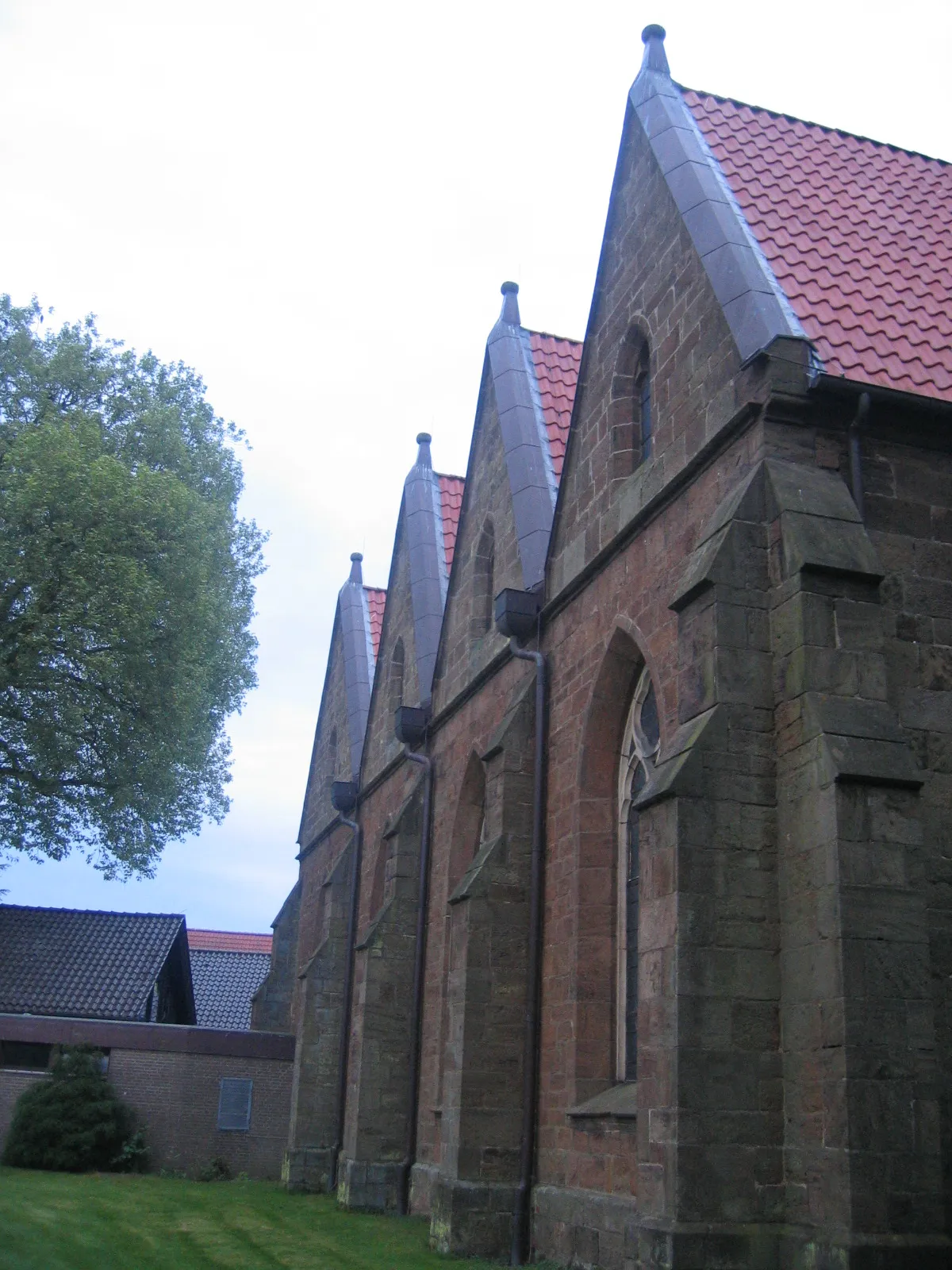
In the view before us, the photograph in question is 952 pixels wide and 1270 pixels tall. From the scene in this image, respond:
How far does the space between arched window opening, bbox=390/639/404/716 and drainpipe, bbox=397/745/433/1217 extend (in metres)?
3.22

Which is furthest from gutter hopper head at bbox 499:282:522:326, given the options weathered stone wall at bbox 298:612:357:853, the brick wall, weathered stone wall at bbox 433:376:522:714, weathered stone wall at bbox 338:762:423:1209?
the brick wall

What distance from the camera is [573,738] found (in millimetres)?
13461

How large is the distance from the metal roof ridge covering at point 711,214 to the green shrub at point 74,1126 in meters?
18.9

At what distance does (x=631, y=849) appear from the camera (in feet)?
41.5

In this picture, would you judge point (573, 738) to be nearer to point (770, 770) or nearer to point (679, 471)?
point (679, 471)

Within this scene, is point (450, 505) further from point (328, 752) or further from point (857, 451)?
point (857, 451)

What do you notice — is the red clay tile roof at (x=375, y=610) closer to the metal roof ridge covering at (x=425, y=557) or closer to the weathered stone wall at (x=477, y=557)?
the metal roof ridge covering at (x=425, y=557)

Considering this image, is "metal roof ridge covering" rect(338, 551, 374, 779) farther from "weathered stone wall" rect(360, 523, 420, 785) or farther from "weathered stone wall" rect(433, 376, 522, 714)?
"weathered stone wall" rect(433, 376, 522, 714)

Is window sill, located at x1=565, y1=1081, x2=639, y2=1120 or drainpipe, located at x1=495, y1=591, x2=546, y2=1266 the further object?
drainpipe, located at x1=495, y1=591, x2=546, y2=1266

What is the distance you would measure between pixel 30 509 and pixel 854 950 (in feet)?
62.6

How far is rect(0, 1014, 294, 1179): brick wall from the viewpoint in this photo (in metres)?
25.0

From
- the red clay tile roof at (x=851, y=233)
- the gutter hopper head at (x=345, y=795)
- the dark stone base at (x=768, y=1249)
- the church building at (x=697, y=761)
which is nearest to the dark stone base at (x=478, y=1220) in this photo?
the church building at (x=697, y=761)

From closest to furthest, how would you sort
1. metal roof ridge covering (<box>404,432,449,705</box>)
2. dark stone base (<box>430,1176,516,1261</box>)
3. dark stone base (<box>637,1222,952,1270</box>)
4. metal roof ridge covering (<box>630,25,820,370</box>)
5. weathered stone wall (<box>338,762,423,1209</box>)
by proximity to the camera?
dark stone base (<box>637,1222,952,1270</box>) < metal roof ridge covering (<box>630,25,820,370</box>) < dark stone base (<box>430,1176,516,1261</box>) < weathered stone wall (<box>338,762,423,1209</box>) < metal roof ridge covering (<box>404,432,449,705</box>)

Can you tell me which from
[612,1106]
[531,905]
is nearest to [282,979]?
[531,905]
